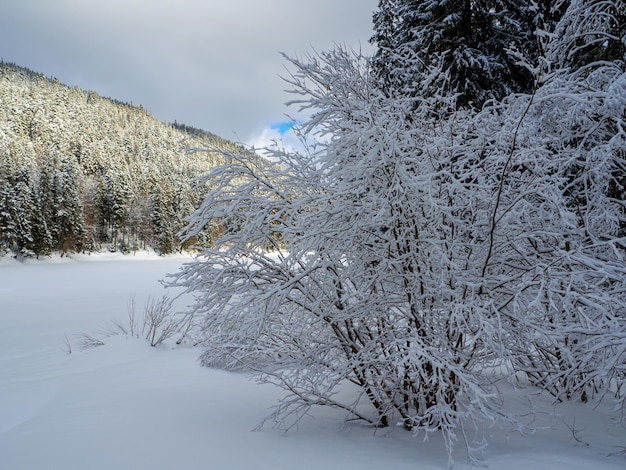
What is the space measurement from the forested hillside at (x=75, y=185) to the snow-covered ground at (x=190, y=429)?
2.12 m

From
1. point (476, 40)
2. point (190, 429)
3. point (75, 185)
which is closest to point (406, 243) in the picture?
point (190, 429)

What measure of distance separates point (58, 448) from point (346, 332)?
288cm

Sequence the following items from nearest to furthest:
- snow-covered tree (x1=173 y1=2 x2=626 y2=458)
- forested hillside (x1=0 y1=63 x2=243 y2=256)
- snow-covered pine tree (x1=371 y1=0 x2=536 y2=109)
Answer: snow-covered tree (x1=173 y1=2 x2=626 y2=458) → snow-covered pine tree (x1=371 y1=0 x2=536 y2=109) → forested hillside (x1=0 y1=63 x2=243 y2=256)

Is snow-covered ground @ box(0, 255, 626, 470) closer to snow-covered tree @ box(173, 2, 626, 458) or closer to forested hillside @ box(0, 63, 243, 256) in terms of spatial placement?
snow-covered tree @ box(173, 2, 626, 458)

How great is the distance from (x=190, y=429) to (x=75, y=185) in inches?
1888

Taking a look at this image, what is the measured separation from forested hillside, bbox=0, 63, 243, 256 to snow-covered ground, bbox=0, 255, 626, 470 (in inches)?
83.3

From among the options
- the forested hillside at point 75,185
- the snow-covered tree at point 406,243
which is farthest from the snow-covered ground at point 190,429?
the forested hillside at point 75,185

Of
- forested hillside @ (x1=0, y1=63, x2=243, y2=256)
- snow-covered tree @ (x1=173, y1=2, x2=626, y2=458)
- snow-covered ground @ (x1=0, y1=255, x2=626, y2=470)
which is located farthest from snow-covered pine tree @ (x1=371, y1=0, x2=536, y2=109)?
forested hillside @ (x1=0, y1=63, x2=243, y2=256)

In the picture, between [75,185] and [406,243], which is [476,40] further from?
[75,185]

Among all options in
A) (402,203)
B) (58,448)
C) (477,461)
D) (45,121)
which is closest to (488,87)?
(402,203)

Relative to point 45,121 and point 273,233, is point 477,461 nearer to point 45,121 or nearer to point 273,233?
point 273,233

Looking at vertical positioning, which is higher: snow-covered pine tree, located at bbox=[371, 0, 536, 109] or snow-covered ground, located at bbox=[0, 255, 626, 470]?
snow-covered pine tree, located at bbox=[371, 0, 536, 109]

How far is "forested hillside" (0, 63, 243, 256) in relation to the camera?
3544 centimetres

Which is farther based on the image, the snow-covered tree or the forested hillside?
the forested hillside
